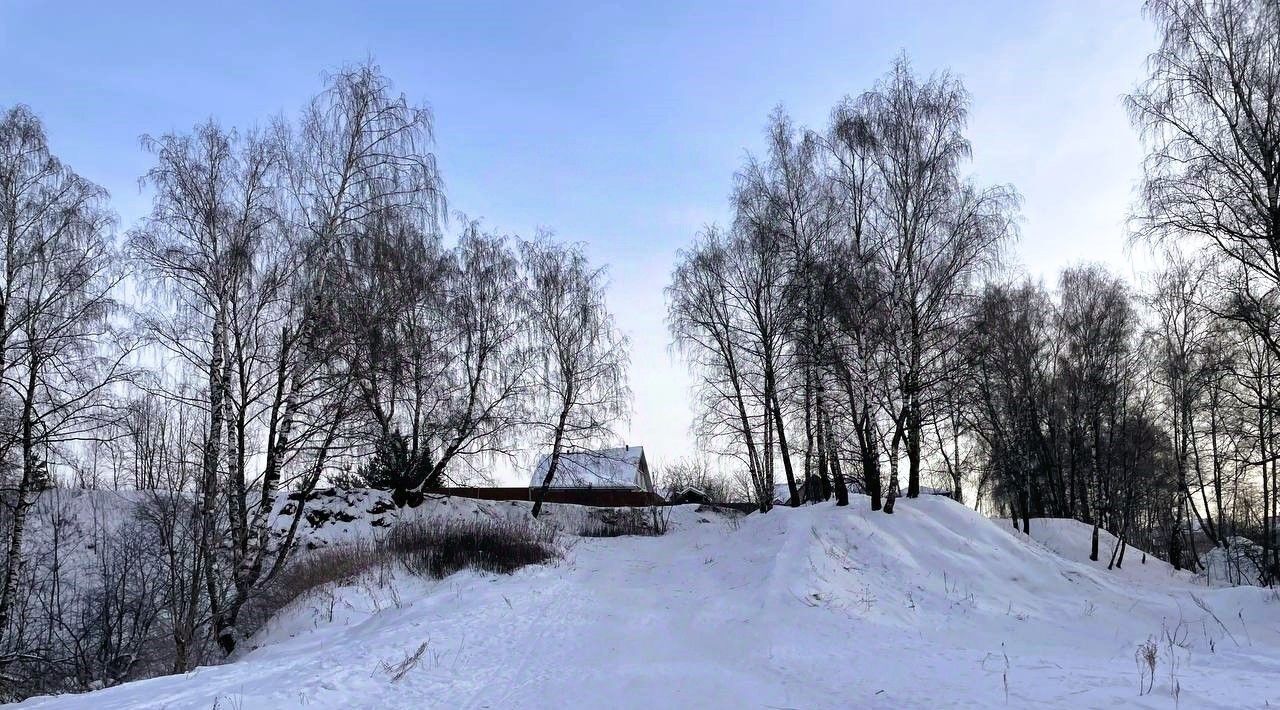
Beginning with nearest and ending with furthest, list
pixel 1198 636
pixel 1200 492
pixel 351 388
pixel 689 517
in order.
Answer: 1. pixel 1198 636
2. pixel 351 388
3. pixel 689 517
4. pixel 1200 492

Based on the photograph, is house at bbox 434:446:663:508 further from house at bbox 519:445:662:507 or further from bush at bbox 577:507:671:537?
bush at bbox 577:507:671:537

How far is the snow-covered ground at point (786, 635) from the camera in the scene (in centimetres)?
576

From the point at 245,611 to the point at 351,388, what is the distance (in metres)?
4.58

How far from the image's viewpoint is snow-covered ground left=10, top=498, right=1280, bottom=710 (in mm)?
5762

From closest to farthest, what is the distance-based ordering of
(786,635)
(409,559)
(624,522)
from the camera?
→ (786,635), (409,559), (624,522)

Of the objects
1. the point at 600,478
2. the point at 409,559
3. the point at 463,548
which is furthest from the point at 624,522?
the point at 409,559

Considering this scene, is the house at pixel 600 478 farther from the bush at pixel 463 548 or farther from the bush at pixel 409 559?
the bush at pixel 409 559

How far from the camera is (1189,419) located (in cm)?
2438

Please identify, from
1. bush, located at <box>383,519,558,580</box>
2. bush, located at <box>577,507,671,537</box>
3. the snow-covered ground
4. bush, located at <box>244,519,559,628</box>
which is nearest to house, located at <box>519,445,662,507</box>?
bush, located at <box>577,507,671,537</box>

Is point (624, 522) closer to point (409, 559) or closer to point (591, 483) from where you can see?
point (591, 483)

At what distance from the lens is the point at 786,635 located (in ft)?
27.9

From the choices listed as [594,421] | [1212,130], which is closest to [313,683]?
[1212,130]

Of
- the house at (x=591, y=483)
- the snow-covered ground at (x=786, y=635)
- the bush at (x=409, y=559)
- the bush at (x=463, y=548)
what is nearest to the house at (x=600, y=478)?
the house at (x=591, y=483)

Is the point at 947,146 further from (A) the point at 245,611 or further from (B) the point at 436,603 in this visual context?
(A) the point at 245,611
